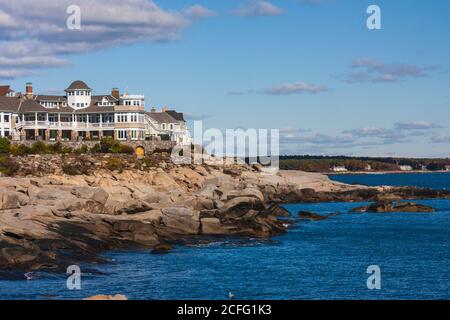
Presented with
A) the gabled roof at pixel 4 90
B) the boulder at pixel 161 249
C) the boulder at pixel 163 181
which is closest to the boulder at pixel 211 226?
the boulder at pixel 161 249

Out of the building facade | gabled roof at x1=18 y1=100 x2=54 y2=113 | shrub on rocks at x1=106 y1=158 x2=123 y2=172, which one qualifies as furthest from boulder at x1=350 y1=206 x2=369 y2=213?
gabled roof at x1=18 y1=100 x2=54 y2=113

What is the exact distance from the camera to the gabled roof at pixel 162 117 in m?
127

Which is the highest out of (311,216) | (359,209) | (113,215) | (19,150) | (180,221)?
(19,150)

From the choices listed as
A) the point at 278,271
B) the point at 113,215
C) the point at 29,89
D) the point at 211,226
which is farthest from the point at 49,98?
the point at 278,271

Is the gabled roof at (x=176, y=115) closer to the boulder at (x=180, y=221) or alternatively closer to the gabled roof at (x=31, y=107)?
the gabled roof at (x=31, y=107)

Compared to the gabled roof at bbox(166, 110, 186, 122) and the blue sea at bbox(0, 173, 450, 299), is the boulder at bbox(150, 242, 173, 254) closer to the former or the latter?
the blue sea at bbox(0, 173, 450, 299)

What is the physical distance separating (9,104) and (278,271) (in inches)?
2622

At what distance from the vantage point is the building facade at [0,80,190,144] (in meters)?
102

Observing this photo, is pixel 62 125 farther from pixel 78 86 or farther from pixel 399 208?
pixel 399 208

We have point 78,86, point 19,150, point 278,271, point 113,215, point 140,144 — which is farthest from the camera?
point 78,86

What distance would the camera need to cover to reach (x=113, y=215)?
58.0 m

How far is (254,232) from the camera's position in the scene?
203 feet
